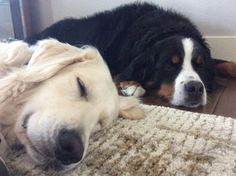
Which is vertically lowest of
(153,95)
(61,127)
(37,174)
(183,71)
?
(153,95)

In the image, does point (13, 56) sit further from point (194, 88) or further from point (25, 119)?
point (194, 88)

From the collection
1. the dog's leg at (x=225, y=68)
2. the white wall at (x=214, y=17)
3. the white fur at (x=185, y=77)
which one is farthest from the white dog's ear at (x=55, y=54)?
the white wall at (x=214, y=17)

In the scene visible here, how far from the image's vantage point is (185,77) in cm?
183

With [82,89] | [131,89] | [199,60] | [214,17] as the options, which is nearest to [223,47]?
[214,17]

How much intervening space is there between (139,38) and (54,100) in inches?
47.5

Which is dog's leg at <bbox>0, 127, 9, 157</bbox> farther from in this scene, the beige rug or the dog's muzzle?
the dog's muzzle

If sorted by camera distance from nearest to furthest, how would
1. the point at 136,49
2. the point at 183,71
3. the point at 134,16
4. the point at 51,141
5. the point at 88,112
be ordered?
the point at 51,141, the point at 88,112, the point at 183,71, the point at 136,49, the point at 134,16

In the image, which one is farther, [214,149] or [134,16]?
[134,16]

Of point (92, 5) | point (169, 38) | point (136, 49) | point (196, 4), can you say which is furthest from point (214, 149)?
point (92, 5)

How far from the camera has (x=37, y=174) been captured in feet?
3.21

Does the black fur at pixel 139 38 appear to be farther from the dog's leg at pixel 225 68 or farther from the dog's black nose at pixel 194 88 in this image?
the dog's leg at pixel 225 68

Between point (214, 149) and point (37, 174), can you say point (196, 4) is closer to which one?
point (214, 149)

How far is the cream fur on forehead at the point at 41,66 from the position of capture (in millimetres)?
1132

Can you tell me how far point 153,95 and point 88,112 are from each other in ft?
3.06
